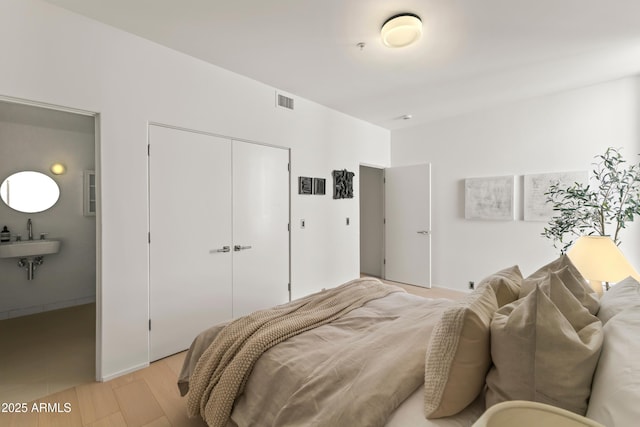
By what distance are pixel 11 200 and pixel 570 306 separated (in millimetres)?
5378

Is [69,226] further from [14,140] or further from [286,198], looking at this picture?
[286,198]

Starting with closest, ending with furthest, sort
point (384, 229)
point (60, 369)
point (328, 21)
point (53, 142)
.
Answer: point (328, 21)
point (60, 369)
point (53, 142)
point (384, 229)

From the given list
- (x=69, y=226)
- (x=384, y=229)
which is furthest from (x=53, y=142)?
(x=384, y=229)

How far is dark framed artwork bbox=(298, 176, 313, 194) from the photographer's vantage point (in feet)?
12.5

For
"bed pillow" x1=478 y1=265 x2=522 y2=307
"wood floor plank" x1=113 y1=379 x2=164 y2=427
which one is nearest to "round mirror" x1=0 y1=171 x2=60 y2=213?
"wood floor plank" x1=113 y1=379 x2=164 y2=427

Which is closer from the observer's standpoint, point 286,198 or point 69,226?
point 286,198

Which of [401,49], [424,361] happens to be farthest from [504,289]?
[401,49]

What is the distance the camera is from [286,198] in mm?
3660

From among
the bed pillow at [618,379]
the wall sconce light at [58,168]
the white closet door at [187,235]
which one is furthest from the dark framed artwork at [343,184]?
the wall sconce light at [58,168]

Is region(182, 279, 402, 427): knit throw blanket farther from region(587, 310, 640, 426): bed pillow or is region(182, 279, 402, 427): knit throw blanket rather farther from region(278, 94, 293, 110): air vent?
region(278, 94, 293, 110): air vent

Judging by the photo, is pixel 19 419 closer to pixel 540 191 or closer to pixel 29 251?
pixel 29 251

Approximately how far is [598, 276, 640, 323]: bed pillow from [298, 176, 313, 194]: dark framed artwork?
117 inches

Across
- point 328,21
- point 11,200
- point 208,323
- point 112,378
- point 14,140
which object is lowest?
point 112,378

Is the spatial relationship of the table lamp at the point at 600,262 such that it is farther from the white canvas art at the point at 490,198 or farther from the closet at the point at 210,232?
the closet at the point at 210,232
